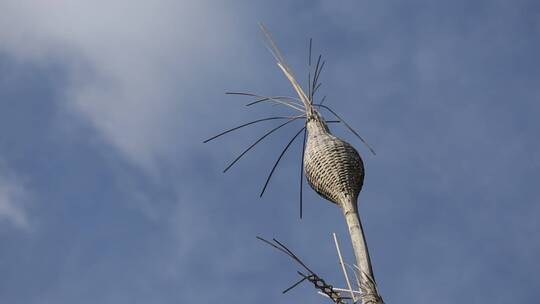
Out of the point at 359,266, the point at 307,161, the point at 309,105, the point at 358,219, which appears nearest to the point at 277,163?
the point at 309,105

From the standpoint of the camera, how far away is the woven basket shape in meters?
8.73

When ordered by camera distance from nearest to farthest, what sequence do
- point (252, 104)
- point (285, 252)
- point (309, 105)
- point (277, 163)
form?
point (285, 252) → point (309, 105) → point (277, 163) → point (252, 104)

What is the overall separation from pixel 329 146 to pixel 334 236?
1.16 m

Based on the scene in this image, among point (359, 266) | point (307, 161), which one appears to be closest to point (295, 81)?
point (307, 161)

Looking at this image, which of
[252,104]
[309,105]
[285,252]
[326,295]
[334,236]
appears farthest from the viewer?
[252,104]

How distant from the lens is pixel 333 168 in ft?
28.8

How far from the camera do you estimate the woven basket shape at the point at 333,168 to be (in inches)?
344

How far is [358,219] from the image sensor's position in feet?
27.5

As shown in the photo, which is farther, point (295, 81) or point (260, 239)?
point (295, 81)

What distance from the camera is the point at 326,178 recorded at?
29.0 feet

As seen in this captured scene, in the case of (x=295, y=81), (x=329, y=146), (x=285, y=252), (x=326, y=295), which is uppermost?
(x=295, y=81)

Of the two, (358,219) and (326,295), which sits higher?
(358,219)

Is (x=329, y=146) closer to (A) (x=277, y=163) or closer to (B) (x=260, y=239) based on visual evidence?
(B) (x=260, y=239)

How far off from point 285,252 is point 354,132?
3.76 metres
